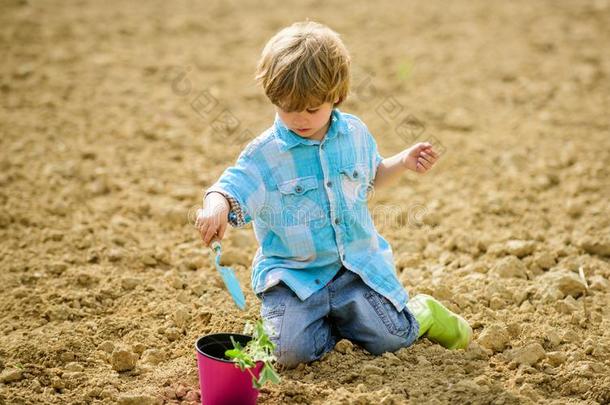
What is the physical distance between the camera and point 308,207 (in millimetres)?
2775

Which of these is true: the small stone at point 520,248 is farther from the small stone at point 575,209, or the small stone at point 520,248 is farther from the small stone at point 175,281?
the small stone at point 175,281

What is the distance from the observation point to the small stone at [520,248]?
3559 millimetres

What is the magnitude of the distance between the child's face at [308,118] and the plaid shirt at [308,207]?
2.6 inches

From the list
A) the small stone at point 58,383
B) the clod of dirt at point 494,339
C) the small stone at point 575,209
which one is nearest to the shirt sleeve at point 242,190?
the small stone at point 58,383

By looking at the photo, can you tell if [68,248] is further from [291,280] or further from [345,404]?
[345,404]

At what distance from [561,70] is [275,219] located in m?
3.78

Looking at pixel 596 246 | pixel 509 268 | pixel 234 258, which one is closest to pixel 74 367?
pixel 234 258

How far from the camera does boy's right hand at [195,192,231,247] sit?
2.48 meters

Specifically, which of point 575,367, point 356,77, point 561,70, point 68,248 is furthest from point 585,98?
point 68,248

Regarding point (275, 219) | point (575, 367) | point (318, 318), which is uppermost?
point (275, 219)

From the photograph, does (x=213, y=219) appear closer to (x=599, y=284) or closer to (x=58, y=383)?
(x=58, y=383)

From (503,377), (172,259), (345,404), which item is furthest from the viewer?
(172,259)

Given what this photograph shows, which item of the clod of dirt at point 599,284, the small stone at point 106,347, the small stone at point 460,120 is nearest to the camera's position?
the small stone at point 106,347

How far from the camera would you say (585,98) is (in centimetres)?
541
